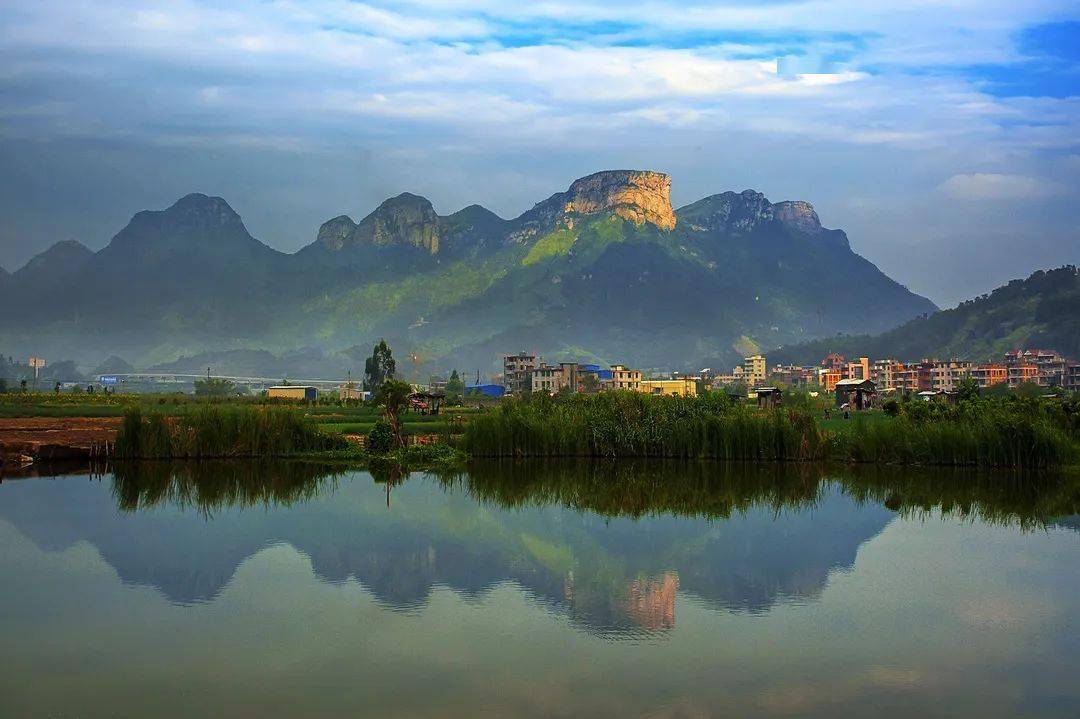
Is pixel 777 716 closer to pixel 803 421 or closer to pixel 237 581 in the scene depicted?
pixel 237 581

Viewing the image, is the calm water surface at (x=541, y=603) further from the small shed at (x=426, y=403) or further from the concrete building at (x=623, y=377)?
the concrete building at (x=623, y=377)

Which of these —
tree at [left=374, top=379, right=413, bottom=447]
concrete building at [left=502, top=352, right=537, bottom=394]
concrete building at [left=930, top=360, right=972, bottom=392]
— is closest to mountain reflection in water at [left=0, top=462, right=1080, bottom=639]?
tree at [left=374, top=379, right=413, bottom=447]

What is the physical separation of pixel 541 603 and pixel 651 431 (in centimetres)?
1838

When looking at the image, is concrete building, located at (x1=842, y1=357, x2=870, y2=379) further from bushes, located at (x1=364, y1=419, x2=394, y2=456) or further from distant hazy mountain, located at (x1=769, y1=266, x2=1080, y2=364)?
bushes, located at (x1=364, y1=419, x2=394, y2=456)

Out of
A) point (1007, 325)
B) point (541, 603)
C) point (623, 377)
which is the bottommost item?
point (541, 603)

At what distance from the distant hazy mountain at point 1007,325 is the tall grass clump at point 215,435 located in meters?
152

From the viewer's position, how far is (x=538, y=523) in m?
19.8

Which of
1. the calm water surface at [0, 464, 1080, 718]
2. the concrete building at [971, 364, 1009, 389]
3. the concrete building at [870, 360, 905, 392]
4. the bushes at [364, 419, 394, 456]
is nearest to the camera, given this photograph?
the calm water surface at [0, 464, 1080, 718]

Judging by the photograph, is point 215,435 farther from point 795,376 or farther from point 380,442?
point 795,376

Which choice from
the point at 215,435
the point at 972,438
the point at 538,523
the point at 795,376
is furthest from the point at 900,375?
the point at 538,523

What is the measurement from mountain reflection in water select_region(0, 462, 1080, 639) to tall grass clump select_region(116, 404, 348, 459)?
133 cm

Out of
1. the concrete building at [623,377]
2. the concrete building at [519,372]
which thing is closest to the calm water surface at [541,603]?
the concrete building at [623,377]

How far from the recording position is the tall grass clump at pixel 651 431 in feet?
99.8

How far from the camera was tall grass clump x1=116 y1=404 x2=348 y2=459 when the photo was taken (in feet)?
Result: 98.9
